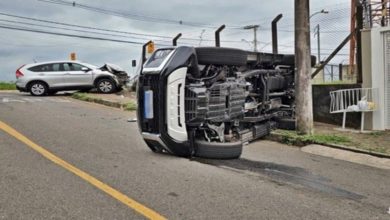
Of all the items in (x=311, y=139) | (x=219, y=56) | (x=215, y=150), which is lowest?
(x=311, y=139)

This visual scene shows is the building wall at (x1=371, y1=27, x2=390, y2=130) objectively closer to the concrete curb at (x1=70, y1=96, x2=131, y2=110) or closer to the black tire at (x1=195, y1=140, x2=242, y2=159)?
the black tire at (x1=195, y1=140, x2=242, y2=159)

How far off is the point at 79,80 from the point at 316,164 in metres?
14.6

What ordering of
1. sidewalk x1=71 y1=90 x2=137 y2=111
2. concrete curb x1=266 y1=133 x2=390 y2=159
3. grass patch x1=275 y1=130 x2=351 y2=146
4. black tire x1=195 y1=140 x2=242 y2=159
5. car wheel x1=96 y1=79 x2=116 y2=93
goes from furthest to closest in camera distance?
1. car wheel x1=96 y1=79 x2=116 y2=93
2. sidewalk x1=71 y1=90 x2=137 y2=111
3. grass patch x1=275 y1=130 x2=351 y2=146
4. concrete curb x1=266 y1=133 x2=390 y2=159
5. black tire x1=195 y1=140 x2=242 y2=159

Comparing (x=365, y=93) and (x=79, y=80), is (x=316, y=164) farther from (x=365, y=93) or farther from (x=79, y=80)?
(x=79, y=80)

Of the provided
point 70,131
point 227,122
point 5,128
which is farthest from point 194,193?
point 5,128

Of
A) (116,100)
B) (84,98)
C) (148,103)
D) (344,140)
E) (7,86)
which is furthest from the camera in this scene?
(7,86)

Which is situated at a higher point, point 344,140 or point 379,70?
point 379,70

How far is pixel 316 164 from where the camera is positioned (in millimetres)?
7191

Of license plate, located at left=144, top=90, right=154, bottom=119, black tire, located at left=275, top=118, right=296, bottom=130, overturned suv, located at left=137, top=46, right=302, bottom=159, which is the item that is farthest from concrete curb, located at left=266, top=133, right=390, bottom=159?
license plate, located at left=144, top=90, right=154, bottom=119

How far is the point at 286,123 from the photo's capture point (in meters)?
9.96

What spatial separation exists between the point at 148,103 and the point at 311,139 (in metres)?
3.91

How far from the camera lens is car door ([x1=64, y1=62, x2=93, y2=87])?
19484mm

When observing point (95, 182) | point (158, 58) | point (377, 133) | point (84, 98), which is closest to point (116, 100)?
point (84, 98)

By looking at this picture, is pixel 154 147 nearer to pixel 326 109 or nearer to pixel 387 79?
pixel 326 109
